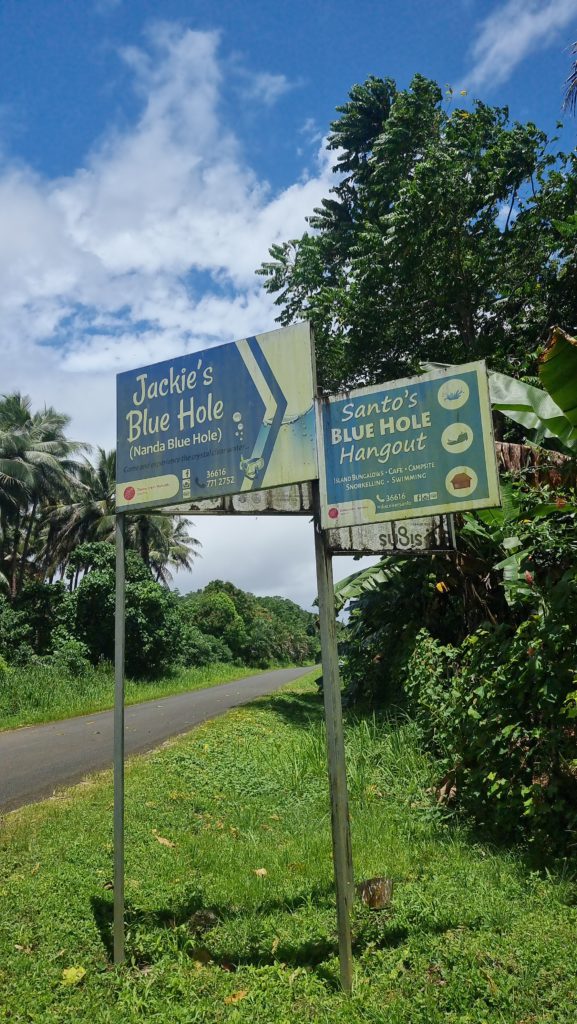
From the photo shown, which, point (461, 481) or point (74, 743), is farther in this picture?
point (74, 743)

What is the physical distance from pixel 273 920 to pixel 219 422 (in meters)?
2.65

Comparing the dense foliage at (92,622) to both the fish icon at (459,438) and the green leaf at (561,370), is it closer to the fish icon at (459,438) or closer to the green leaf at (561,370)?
the green leaf at (561,370)

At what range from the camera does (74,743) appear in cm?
1102

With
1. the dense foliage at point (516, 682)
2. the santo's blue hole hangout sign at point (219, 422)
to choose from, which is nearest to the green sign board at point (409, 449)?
the santo's blue hole hangout sign at point (219, 422)

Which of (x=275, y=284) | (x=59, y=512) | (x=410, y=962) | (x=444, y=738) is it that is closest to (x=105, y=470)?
(x=59, y=512)

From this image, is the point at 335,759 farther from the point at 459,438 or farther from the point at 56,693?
the point at 56,693

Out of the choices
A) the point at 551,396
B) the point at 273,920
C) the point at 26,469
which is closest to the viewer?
the point at 273,920

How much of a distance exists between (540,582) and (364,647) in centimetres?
545

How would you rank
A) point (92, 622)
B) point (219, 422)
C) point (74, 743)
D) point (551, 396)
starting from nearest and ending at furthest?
point (219, 422)
point (551, 396)
point (74, 743)
point (92, 622)

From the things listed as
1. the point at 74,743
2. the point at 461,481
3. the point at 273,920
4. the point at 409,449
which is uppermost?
the point at 409,449

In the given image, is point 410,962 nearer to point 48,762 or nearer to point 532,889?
point 532,889

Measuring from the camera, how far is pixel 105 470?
113ft

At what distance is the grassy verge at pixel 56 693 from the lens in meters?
15.1

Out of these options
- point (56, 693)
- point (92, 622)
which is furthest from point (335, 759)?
point (92, 622)
